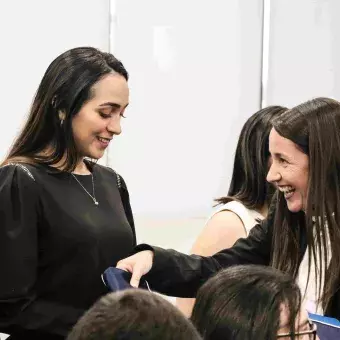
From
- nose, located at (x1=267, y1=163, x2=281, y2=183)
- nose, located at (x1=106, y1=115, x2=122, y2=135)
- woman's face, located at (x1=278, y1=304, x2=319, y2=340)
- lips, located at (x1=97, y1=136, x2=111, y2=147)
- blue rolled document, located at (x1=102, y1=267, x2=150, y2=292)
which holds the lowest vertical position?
blue rolled document, located at (x1=102, y1=267, x2=150, y2=292)

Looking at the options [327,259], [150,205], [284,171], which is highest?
[284,171]

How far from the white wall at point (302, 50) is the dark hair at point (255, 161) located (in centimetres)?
140

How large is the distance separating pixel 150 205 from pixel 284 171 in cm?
173

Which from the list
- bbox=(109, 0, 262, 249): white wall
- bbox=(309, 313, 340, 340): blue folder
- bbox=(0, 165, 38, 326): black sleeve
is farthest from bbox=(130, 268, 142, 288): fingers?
bbox=(109, 0, 262, 249): white wall

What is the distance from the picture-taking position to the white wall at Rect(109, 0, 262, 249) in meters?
3.79

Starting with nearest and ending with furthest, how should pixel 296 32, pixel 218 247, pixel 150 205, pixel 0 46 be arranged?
pixel 218 247, pixel 0 46, pixel 150 205, pixel 296 32

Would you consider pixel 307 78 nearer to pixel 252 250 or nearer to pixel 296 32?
pixel 296 32

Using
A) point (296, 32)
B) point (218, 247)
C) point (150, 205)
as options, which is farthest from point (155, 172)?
point (218, 247)

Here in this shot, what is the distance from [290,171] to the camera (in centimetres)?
212

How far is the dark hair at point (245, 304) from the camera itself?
1.33m

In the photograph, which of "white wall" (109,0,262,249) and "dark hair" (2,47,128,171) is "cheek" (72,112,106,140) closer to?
"dark hair" (2,47,128,171)

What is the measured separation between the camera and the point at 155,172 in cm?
385

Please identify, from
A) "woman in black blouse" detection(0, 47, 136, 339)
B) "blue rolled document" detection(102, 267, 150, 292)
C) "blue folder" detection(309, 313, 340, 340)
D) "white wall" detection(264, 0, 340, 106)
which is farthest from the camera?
"white wall" detection(264, 0, 340, 106)

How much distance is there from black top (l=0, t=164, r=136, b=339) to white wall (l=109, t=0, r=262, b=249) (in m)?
1.70
